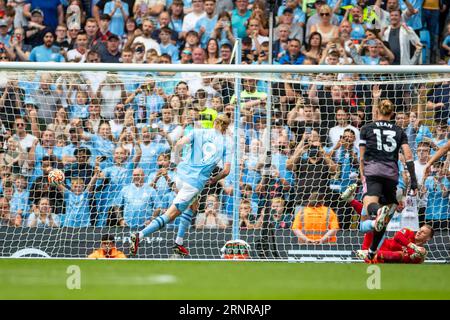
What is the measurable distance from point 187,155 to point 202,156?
0.17m

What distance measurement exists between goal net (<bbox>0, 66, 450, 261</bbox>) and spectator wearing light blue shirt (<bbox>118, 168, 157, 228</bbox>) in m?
0.01

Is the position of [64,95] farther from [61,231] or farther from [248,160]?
[248,160]

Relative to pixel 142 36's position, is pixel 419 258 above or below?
below

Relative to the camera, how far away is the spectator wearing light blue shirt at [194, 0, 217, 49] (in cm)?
1297

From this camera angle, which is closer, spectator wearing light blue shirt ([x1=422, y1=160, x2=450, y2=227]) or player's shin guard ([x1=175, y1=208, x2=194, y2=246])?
player's shin guard ([x1=175, y1=208, x2=194, y2=246])

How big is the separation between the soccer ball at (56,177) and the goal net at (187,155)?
0.12m

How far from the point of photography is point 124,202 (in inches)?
368

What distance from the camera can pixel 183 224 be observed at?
9.09 m

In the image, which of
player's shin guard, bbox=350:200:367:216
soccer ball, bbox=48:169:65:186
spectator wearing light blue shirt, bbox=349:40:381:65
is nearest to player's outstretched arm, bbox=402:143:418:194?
player's shin guard, bbox=350:200:367:216

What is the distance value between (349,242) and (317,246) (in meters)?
0.36

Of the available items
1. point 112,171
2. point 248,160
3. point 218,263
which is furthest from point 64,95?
point 218,263

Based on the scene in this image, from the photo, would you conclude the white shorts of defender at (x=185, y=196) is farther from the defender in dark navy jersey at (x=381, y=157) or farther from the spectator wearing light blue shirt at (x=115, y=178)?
the defender in dark navy jersey at (x=381, y=157)

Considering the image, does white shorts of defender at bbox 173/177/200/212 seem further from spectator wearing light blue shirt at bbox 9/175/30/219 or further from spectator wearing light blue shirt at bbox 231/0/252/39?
spectator wearing light blue shirt at bbox 231/0/252/39
